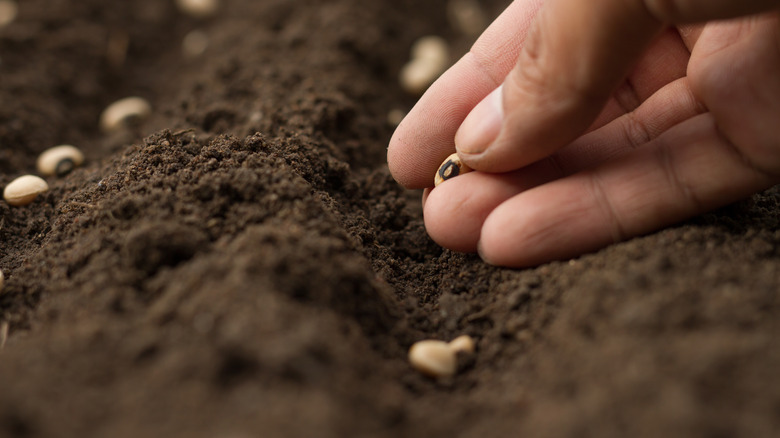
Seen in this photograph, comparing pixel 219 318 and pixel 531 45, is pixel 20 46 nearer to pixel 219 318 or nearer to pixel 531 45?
pixel 219 318

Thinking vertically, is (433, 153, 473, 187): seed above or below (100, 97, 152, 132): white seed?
below

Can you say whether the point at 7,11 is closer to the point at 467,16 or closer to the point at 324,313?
the point at 467,16

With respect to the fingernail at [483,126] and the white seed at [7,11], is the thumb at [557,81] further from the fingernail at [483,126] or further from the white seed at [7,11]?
the white seed at [7,11]

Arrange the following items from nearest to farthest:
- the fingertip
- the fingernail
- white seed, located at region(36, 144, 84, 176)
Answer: the fingernail
the fingertip
white seed, located at region(36, 144, 84, 176)

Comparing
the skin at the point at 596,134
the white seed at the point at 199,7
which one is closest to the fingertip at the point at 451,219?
the skin at the point at 596,134

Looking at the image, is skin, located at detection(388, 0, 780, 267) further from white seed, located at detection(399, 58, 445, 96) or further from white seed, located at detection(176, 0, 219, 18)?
white seed, located at detection(176, 0, 219, 18)

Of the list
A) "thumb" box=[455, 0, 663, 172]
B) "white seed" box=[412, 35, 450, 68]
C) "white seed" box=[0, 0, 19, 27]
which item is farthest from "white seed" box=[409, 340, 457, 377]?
"white seed" box=[0, 0, 19, 27]

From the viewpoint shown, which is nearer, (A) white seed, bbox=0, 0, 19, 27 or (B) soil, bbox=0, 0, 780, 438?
(B) soil, bbox=0, 0, 780, 438
